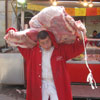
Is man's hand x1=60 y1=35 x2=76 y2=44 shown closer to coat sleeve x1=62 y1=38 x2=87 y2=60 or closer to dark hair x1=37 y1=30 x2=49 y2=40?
coat sleeve x1=62 y1=38 x2=87 y2=60

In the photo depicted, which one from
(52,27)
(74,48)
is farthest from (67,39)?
(52,27)

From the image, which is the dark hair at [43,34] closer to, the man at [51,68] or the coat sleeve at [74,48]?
the man at [51,68]

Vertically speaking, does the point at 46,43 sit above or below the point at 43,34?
below

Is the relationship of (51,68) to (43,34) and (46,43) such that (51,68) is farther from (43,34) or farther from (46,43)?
(43,34)

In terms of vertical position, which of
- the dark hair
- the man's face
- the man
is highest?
the dark hair

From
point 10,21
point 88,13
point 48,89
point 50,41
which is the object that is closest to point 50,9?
point 50,41

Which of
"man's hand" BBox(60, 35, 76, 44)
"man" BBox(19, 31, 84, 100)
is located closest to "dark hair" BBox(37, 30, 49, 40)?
"man" BBox(19, 31, 84, 100)

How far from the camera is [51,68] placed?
7.85 feet

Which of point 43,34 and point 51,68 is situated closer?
point 43,34

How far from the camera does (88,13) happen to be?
839 centimetres

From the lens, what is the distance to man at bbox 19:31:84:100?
7.81 ft

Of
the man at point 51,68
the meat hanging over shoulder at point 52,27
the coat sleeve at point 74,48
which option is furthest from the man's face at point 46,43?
the coat sleeve at point 74,48

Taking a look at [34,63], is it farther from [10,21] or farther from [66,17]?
[10,21]

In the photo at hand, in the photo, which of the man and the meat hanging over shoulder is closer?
the meat hanging over shoulder
